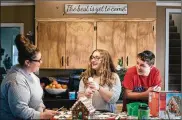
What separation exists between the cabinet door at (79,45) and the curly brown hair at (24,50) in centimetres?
200

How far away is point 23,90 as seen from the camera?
1899mm

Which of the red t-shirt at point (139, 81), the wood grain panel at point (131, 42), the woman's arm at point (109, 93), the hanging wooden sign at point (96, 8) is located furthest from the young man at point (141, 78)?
the hanging wooden sign at point (96, 8)

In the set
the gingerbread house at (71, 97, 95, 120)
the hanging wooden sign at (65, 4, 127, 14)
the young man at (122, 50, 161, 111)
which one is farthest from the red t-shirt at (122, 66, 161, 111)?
the hanging wooden sign at (65, 4, 127, 14)

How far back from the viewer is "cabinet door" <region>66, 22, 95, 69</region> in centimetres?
402

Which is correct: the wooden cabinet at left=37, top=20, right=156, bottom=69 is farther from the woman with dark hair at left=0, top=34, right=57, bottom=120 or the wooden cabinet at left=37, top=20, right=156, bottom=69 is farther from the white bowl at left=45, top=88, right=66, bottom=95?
the woman with dark hair at left=0, top=34, right=57, bottom=120

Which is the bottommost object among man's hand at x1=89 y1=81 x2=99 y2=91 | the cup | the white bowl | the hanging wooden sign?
the cup

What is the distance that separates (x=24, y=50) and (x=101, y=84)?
26.5 inches

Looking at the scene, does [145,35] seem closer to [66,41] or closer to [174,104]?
[66,41]

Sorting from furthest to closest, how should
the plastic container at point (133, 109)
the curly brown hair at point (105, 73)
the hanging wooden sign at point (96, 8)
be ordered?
the hanging wooden sign at point (96, 8)
the curly brown hair at point (105, 73)
the plastic container at point (133, 109)

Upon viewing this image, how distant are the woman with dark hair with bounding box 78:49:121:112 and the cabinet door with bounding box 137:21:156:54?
1.68 m

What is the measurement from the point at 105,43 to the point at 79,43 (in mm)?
361

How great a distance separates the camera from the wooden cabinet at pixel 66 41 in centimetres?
402

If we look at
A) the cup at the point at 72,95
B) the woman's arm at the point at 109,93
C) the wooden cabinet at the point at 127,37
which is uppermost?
the wooden cabinet at the point at 127,37

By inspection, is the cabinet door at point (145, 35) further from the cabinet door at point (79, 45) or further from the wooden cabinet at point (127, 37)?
the cabinet door at point (79, 45)
